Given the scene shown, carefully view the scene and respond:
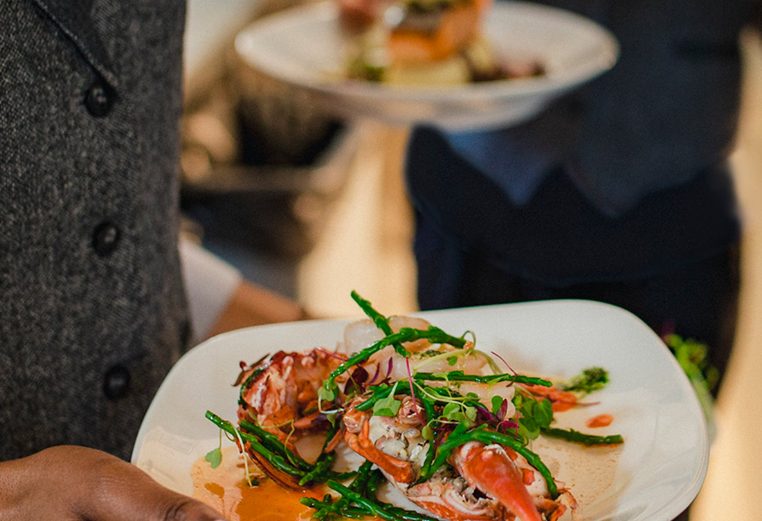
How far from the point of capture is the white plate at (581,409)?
0.79 metres

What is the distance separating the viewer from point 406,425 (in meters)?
0.78

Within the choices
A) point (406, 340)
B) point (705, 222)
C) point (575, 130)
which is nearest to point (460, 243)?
point (575, 130)

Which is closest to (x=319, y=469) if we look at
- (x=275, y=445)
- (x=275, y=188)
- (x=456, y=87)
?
(x=275, y=445)

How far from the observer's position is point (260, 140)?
3271 mm

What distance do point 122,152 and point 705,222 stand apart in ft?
3.78

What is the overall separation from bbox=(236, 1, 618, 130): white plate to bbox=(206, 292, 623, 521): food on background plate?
2.03ft

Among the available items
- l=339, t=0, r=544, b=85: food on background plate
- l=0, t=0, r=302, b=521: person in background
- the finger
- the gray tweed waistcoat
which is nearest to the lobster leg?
the finger

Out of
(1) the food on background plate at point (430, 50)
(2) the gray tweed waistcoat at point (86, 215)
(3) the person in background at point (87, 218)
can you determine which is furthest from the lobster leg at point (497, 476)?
(1) the food on background plate at point (430, 50)

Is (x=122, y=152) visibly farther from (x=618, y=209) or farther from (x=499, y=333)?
(x=618, y=209)

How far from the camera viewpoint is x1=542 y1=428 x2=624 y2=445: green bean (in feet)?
2.79

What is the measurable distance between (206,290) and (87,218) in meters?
0.41

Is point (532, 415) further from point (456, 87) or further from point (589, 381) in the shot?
point (456, 87)

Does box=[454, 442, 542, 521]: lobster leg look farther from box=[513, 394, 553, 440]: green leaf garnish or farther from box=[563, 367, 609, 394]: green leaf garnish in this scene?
box=[563, 367, 609, 394]: green leaf garnish

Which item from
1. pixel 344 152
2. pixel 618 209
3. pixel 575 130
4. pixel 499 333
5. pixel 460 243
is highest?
pixel 499 333
